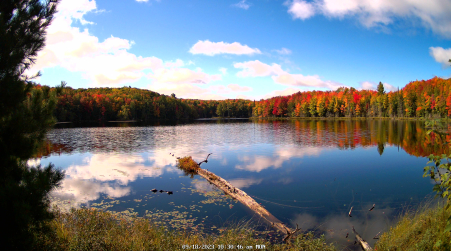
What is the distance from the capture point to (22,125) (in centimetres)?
557

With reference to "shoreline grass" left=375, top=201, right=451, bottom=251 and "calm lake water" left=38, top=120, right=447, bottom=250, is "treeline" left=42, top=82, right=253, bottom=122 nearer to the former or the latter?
"calm lake water" left=38, top=120, right=447, bottom=250

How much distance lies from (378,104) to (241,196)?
378 ft

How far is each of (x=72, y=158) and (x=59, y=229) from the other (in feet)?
69.0

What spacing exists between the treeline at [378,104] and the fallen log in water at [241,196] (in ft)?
212

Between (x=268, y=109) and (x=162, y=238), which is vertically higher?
(x=268, y=109)

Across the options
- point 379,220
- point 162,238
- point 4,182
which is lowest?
point 379,220

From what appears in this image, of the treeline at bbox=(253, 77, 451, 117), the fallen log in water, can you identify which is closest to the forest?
the treeline at bbox=(253, 77, 451, 117)

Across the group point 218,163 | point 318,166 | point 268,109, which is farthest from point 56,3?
point 268,109

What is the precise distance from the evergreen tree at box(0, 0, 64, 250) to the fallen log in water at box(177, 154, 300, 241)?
23.8 ft

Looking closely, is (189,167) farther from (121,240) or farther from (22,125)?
(22,125)

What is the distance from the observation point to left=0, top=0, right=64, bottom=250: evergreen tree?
15.8 feet

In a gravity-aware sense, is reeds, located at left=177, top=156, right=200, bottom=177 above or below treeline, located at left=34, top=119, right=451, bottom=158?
below

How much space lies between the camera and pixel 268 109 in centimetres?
16800

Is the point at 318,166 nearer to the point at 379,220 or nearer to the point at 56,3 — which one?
the point at 379,220
